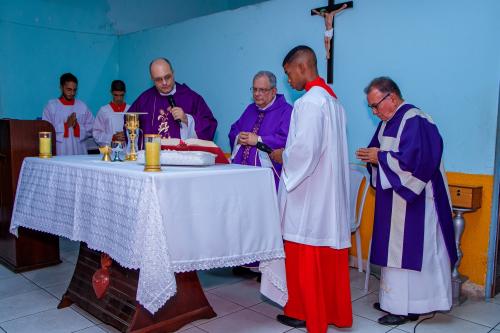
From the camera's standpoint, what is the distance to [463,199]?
3361 millimetres

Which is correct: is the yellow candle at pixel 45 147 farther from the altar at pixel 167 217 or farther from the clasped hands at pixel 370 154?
the clasped hands at pixel 370 154

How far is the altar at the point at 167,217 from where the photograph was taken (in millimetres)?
2207

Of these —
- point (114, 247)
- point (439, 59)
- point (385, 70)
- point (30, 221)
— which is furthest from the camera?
point (385, 70)

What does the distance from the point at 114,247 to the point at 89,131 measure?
3930 mm

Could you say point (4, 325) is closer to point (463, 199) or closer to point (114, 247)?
point (114, 247)

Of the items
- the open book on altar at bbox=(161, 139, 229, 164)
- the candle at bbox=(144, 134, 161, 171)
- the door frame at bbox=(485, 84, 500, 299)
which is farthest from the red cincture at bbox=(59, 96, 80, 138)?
the door frame at bbox=(485, 84, 500, 299)

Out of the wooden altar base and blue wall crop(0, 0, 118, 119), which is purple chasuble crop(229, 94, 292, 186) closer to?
the wooden altar base

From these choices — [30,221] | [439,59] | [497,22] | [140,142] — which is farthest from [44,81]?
[497,22]

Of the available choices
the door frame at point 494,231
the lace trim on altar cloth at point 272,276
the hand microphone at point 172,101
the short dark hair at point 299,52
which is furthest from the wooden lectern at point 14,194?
the door frame at point 494,231

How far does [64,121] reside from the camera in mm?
5727

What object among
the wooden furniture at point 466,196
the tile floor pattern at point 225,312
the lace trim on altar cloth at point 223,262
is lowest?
the tile floor pattern at point 225,312

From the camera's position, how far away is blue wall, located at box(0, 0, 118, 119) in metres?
5.95

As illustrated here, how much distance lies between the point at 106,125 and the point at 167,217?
3998mm

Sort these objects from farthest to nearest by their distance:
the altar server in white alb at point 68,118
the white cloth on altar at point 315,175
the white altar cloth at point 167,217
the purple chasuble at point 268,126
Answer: the altar server in white alb at point 68,118
the purple chasuble at point 268,126
the white cloth on altar at point 315,175
the white altar cloth at point 167,217
